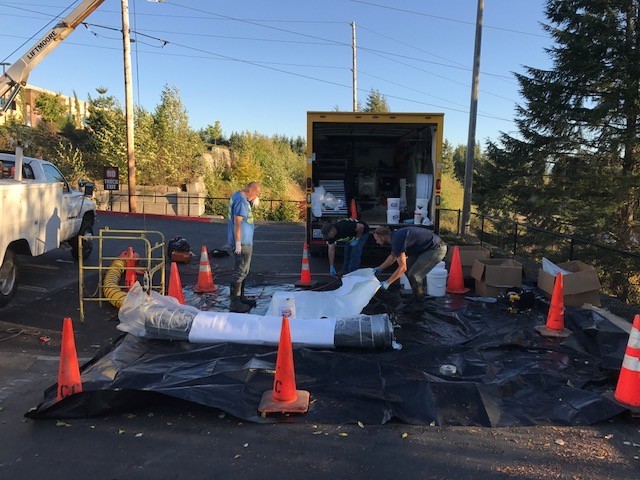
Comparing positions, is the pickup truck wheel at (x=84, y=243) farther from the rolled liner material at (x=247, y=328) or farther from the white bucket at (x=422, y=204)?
the white bucket at (x=422, y=204)

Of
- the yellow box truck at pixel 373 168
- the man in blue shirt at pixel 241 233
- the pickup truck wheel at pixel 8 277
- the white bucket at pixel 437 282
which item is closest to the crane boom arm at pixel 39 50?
the yellow box truck at pixel 373 168

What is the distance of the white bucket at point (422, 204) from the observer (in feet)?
33.3

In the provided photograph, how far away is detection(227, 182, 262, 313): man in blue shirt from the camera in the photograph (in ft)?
20.9

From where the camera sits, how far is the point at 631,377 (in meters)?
3.76

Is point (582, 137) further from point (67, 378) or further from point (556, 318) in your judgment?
point (67, 378)

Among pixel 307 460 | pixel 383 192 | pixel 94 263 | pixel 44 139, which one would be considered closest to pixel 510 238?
pixel 383 192

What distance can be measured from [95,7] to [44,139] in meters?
16.7

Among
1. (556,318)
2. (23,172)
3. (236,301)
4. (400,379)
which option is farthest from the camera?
(23,172)

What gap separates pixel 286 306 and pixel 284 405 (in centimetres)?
209

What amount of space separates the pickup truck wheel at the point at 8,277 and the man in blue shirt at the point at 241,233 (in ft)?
9.93

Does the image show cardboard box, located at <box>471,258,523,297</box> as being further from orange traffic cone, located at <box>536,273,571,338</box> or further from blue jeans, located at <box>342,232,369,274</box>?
blue jeans, located at <box>342,232,369,274</box>

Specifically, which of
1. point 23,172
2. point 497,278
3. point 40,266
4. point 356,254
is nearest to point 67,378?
point 356,254

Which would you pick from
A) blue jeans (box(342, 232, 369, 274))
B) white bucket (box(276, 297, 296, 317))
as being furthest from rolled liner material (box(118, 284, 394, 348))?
blue jeans (box(342, 232, 369, 274))

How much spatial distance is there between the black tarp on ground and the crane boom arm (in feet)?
32.5
